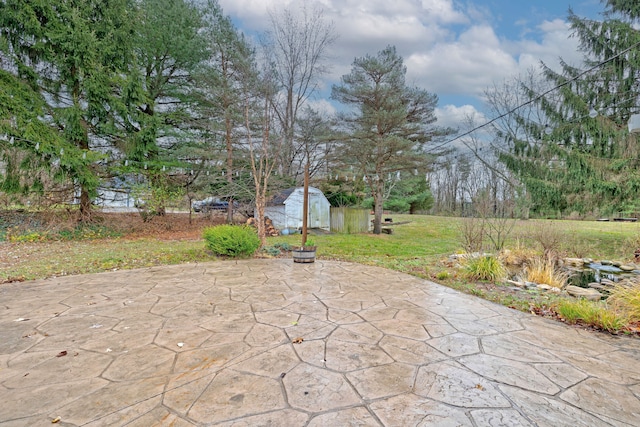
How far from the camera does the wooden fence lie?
14.0m

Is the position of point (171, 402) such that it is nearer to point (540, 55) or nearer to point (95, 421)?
point (95, 421)

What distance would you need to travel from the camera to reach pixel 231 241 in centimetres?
665

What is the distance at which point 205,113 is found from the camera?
43.3ft

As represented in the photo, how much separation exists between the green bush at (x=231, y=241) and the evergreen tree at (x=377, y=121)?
693cm

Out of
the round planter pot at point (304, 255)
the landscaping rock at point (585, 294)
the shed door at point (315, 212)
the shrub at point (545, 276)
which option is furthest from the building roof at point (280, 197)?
the landscaping rock at point (585, 294)

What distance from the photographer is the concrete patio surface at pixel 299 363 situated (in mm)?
1726

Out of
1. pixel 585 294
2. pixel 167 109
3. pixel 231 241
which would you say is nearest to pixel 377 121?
pixel 231 241

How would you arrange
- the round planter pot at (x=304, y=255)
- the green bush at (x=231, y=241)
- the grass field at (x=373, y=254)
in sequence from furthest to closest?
the green bush at (x=231, y=241), the round planter pot at (x=304, y=255), the grass field at (x=373, y=254)

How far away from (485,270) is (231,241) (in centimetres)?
520

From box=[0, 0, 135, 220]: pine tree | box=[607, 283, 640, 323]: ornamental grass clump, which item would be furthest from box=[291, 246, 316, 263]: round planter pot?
box=[0, 0, 135, 220]: pine tree

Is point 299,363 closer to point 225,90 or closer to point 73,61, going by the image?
point 225,90

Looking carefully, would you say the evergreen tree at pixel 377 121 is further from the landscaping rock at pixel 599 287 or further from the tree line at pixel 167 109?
the landscaping rock at pixel 599 287

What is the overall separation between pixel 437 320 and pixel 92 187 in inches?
459

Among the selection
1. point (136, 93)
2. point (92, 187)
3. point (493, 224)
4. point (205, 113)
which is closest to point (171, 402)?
point (493, 224)
